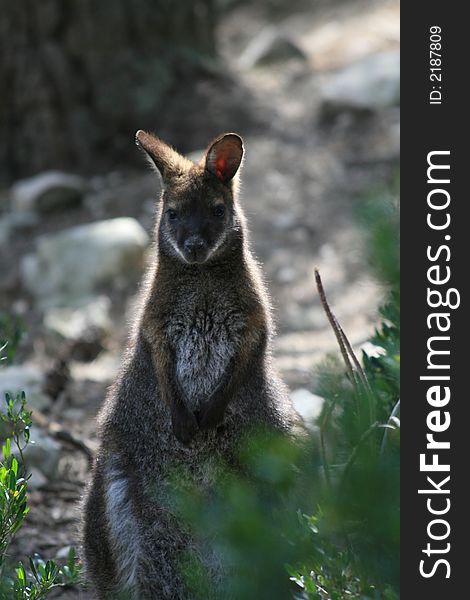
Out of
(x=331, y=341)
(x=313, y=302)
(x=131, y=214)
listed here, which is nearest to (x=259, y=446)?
(x=331, y=341)

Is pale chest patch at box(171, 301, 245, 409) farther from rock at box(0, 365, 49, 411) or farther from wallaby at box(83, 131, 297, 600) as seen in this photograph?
rock at box(0, 365, 49, 411)

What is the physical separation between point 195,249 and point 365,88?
255 inches

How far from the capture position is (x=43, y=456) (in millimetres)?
5574

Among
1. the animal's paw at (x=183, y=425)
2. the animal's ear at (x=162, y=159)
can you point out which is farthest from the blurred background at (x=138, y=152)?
the animal's paw at (x=183, y=425)

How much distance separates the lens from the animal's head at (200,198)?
13.5ft

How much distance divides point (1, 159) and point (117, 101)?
1.26 m

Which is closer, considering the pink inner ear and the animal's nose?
the animal's nose

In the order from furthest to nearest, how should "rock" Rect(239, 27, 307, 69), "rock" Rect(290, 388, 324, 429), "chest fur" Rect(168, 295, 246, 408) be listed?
1. "rock" Rect(239, 27, 307, 69)
2. "rock" Rect(290, 388, 324, 429)
3. "chest fur" Rect(168, 295, 246, 408)

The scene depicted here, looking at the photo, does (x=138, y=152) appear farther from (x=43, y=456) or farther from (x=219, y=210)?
(x=219, y=210)

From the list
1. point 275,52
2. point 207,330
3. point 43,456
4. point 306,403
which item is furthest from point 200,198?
point 275,52

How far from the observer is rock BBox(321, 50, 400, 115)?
396 inches

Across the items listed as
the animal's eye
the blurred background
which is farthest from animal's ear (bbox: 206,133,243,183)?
the blurred background

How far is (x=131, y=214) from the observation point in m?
9.41

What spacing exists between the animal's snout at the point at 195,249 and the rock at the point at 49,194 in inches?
230
